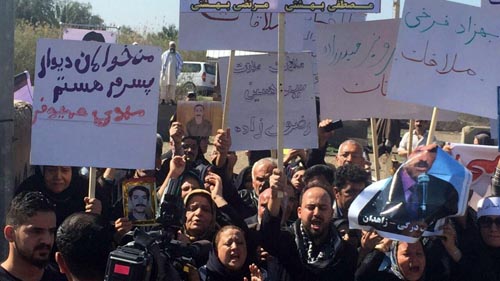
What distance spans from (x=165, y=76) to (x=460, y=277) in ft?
44.1

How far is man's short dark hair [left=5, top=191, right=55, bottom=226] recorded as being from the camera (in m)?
3.78

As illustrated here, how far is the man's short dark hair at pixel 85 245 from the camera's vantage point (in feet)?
10.9

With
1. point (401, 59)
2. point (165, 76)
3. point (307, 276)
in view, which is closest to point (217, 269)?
point (307, 276)

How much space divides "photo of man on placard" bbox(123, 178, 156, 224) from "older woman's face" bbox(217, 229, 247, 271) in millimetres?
379

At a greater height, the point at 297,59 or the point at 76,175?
the point at 297,59

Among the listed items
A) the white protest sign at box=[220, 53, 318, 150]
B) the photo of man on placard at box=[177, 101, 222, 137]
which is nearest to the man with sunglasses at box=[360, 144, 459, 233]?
the white protest sign at box=[220, 53, 318, 150]

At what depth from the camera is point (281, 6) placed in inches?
212

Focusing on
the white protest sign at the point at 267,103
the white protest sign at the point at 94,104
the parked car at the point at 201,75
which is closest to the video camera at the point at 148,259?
the white protest sign at the point at 94,104

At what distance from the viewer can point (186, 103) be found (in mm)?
9336

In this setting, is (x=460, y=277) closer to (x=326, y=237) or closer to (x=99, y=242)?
(x=326, y=237)

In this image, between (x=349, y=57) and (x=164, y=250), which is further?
(x=349, y=57)

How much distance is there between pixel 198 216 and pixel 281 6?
1.39 m

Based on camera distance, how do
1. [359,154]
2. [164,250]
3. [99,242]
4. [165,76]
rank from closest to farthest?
[99,242], [164,250], [359,154], [165,76]

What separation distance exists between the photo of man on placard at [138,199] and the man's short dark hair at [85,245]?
3.53 feet
